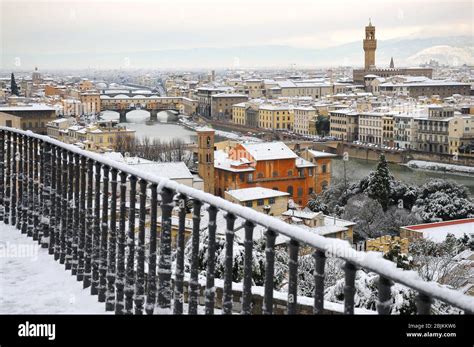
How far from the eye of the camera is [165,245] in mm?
1182

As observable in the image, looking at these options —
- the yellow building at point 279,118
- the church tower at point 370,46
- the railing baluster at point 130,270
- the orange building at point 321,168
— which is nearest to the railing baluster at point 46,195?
the railing baluster at point 130,270

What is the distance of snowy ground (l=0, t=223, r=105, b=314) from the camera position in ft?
4.70

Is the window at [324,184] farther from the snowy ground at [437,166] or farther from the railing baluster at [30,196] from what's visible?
the railing baluster at [30,196]

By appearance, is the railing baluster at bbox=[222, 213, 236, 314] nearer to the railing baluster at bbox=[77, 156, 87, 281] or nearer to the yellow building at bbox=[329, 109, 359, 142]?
the railing baluster at bbox=[77, 156, 87, 281]

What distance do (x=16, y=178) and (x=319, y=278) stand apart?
5.14 feet

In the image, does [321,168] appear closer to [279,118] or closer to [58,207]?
[279,118]

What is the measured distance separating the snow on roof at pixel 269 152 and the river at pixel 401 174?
1192mm

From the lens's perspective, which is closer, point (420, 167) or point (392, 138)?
point (420, 167)

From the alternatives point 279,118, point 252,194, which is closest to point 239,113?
point 279,118

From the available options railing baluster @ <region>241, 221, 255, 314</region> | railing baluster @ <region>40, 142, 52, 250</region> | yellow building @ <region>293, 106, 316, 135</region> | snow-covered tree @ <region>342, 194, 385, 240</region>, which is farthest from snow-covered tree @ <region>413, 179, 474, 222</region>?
yellow building @ <region>293, 106, 316, 135</region>
